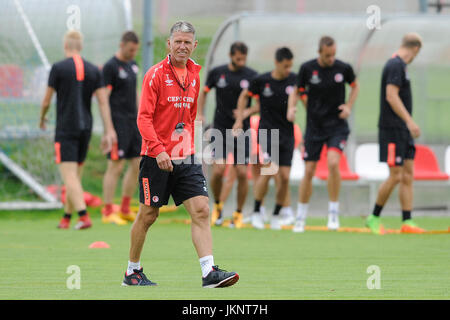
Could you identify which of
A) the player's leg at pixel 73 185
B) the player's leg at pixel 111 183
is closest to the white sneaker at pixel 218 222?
the player's leg at pixel 111 183

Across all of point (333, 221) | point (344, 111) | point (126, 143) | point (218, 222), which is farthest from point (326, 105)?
point (126, 143)

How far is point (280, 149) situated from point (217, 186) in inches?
50.4

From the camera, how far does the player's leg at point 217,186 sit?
1384cm

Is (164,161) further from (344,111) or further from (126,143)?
(126,143)

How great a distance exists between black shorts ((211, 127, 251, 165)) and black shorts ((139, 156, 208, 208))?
20.4 feet

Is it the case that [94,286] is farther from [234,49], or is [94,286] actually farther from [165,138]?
[234,49]

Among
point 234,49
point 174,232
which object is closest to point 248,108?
point 234,49

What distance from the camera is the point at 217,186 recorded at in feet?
46.0

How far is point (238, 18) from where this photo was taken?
15219 millimetres

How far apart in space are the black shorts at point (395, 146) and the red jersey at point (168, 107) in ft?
17.5

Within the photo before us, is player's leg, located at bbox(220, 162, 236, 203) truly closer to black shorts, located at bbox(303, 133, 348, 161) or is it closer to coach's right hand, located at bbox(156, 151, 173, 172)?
black shorts, located at bbox(303, 133, 348, 161)

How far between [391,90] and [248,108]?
2205mm

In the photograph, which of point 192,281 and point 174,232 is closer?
point 192,281
